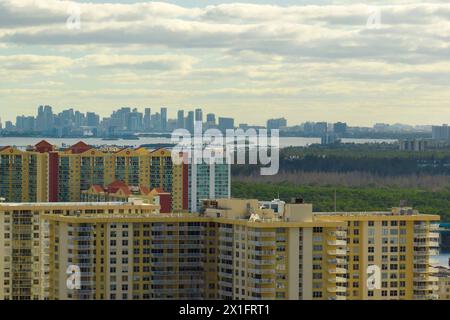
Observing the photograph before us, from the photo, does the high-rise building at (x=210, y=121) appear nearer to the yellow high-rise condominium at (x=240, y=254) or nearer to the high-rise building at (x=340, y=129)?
the high-rise building at (x=340, y=129)

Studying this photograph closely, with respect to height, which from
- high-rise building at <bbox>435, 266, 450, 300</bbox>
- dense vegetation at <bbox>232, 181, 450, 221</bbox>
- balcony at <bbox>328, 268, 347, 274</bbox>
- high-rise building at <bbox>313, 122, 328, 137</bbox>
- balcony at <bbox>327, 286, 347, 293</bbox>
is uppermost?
high-rise building at <bbox>313, 122, 328, 137</bbox>

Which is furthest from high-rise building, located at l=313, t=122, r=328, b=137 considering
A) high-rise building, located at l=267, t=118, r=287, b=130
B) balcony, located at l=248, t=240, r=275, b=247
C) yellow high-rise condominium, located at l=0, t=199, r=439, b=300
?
balcony, located at l=248, t=240, r=275, b=247

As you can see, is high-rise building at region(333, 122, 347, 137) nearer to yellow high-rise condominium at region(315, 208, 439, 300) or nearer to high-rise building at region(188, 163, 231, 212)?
high-rise building at region(188, 163, 231, 212)

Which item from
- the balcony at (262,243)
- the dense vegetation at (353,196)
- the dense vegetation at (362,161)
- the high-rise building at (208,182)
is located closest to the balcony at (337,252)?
the balcony at (262,243)

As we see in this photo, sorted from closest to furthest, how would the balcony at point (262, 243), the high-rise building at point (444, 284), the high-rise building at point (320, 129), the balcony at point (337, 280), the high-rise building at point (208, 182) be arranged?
1. the balcony at point (262, 243)
2. the balcony at point (337, 280)
3. the high-rise building at point (444, 284)
4. the high-rise building at point (208, 182)
5. the high-rise building at point (320, 129)
